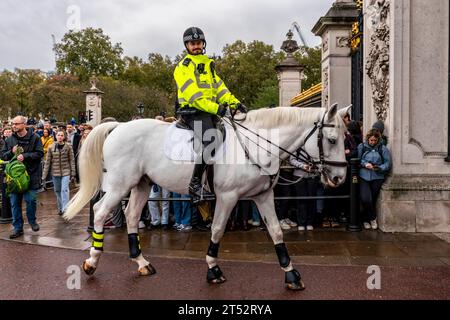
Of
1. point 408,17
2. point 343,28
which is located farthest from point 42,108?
point 408,17

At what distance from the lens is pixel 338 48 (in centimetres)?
1110

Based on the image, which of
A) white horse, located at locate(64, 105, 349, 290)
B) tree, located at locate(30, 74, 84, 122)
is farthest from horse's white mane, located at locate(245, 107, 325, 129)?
tree, located at locate(30, 74, 84, 122)

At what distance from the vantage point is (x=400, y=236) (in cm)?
738

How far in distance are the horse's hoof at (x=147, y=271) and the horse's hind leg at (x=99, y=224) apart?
573mm

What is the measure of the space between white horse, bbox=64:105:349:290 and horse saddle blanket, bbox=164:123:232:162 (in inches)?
2.7

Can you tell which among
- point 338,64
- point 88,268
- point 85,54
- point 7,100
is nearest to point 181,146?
point 88,268

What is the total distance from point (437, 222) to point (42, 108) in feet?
157

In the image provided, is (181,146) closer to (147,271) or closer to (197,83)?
(197,83)

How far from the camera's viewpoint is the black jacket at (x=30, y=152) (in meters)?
7.99

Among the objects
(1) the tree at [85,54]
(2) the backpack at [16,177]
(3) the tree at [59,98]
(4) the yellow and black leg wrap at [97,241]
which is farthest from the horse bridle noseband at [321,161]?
(1) the tree at [85,54]

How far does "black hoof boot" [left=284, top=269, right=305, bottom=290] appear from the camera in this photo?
4996mm

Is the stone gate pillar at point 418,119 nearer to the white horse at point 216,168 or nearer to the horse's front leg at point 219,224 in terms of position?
the white horse at point 216,168

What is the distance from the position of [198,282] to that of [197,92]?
2266 millimetres
